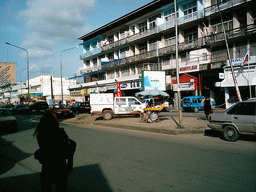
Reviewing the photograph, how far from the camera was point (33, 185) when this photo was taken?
444 cm

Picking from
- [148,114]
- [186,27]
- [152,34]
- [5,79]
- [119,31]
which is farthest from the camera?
[119,31]

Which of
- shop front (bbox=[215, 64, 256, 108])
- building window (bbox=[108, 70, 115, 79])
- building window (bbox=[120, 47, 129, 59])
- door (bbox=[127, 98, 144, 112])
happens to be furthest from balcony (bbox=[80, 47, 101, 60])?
door (bbox=[127, 98, 144, 112])

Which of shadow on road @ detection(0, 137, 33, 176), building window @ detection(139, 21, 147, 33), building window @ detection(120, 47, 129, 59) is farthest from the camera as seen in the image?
building window @ detection(120, 47, 129, 59)

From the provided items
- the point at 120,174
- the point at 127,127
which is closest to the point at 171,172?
the point at 120,174

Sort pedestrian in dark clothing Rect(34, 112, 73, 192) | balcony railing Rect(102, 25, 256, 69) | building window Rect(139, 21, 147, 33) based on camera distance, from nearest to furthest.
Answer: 1. pedestrian in dark clothing Rect(34, 112, 73, 192)
2. balcony railing Rect(102, 25, 256, 69)
3. building window Rect(139, 21, 147, 33)

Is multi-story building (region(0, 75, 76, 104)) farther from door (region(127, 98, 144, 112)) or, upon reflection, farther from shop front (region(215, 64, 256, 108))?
shop front (region(215, 64, 256, 108))

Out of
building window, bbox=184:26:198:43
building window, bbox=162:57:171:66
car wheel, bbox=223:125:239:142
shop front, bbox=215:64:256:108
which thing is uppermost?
building window, bbox=184:26:198:43

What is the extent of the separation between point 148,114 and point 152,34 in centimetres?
2241

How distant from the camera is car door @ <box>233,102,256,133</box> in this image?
727 cm

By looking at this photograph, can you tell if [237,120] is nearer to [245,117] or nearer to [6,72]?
[245,117]

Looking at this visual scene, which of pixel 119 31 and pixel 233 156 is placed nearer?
pixel 233 156

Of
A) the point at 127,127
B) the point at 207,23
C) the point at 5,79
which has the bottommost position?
the point at 127,127

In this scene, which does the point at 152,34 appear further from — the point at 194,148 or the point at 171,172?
the point at 171,172

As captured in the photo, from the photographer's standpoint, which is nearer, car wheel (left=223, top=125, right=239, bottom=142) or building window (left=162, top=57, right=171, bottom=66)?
car wheel (left=223, top=125, right=239, bottom=142)
